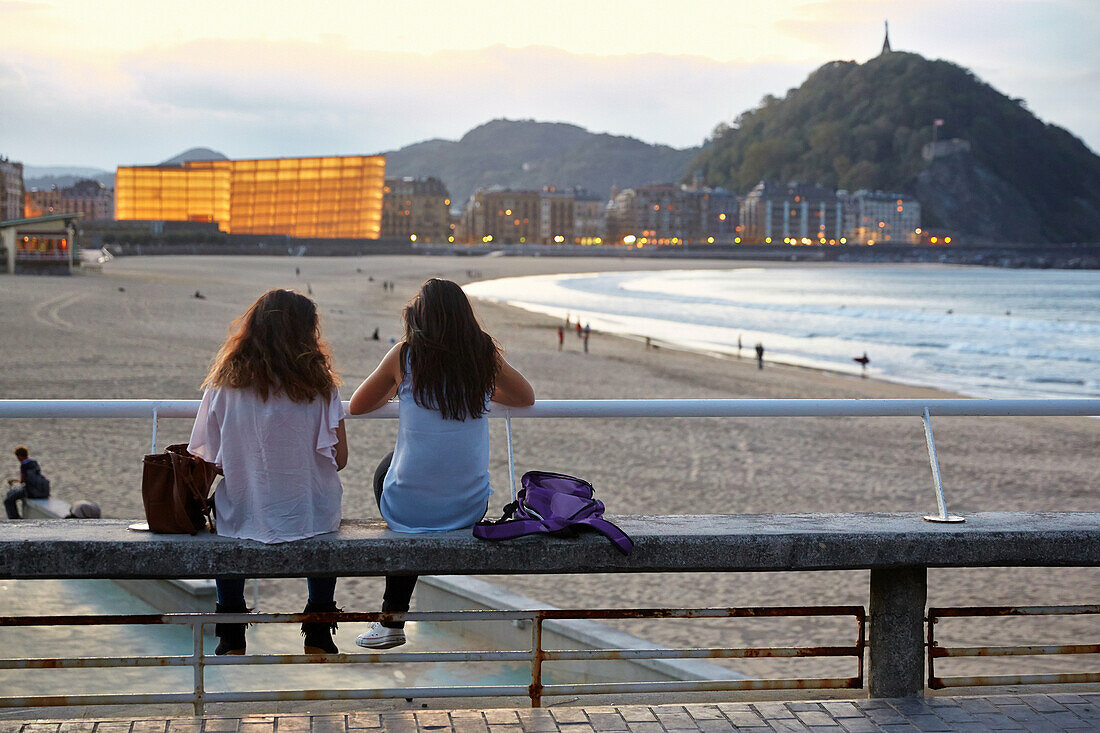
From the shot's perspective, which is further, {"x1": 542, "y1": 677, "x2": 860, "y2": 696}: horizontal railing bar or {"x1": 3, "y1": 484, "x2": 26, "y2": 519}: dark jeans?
{"x1": 3, "y1": 484, "x2": 26, "y2": 519}: dark jeans

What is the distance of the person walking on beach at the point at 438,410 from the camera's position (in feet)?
10.8

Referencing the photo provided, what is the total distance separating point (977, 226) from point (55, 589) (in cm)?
18707

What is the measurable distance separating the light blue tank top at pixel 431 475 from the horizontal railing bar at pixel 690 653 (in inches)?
19.2

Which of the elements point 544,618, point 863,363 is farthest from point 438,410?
point 863,363

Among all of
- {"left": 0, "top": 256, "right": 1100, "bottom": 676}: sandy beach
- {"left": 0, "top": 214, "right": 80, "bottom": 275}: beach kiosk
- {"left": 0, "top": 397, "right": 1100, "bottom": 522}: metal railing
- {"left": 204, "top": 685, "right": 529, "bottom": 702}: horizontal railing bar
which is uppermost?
{"left": 0, "top": 214, "right": 80, "bottom": 275}: beach kiosk

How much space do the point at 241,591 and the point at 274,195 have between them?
395 ft

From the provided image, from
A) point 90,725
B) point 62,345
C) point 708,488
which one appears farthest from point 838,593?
point 62,345

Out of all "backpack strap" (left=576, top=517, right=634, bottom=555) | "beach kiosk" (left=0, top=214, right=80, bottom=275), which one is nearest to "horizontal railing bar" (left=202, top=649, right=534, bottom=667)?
"backpack strap" (left=576, top=517, right=634, bottom=555)

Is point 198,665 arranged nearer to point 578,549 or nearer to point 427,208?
point 578,549

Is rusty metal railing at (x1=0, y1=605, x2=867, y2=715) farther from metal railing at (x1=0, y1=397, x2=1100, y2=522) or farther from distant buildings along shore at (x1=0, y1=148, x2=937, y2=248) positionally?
distant buildings along shore at (x1=0, y1=148, x2=937, y2=248)

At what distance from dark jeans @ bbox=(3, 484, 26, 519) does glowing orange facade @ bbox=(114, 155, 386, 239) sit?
356 feet

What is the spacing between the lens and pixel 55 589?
6.20 meters

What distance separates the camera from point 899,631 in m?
3.53

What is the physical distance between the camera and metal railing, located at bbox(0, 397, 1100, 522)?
3.29 m
